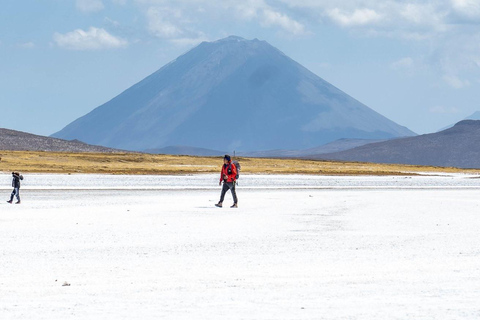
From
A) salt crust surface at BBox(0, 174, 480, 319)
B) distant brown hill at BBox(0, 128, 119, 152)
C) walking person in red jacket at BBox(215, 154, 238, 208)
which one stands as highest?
distant brown hill at BBox(0, 128, 119, 152)

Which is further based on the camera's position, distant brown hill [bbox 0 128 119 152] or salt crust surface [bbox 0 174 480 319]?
distant brown hill [bbox 0 128 119 152]

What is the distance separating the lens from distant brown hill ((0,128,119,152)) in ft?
502

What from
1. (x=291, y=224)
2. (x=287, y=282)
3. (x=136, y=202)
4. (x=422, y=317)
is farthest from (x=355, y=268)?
(x=136, y=202)

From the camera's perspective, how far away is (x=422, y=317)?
897cm

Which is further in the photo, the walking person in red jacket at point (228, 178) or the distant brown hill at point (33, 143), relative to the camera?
the distant brown hill at point (33, 143)

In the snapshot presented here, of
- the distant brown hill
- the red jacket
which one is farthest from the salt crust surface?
the distant brown hill

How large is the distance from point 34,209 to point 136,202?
18.6 feet

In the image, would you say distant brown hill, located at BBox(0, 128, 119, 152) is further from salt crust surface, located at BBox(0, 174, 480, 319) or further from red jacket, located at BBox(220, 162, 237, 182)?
salt crust surface, located at BBox(0, 174, 480, 319)

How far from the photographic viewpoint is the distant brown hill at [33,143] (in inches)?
6024

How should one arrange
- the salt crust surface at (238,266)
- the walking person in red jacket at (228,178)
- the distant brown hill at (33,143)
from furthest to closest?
the distant brown hill at (33,143) → the walking person in red jacket at (228,178) → the salt crust surface at (238,266)

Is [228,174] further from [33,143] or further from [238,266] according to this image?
[33,143]

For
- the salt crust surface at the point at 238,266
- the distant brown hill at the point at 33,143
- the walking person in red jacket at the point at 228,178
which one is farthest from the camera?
the distant brown hill at the point at 33,143

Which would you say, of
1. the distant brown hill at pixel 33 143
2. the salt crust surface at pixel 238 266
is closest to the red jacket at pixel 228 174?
the salt crust surface at pixel 238 266

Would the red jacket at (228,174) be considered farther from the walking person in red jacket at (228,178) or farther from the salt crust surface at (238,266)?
the salt crust surface at (238,266)
